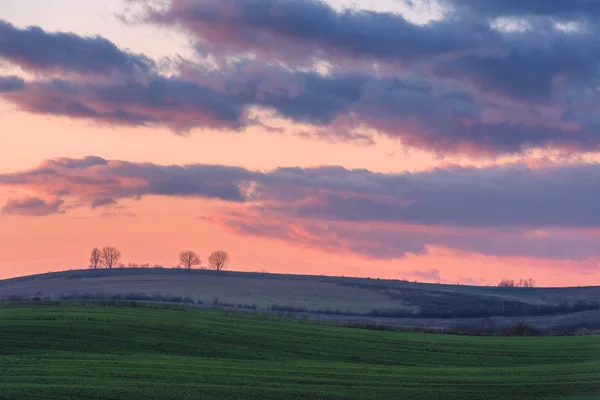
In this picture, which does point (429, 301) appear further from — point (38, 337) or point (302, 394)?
point (302, 394)

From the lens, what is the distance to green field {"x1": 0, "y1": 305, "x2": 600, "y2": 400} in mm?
35938

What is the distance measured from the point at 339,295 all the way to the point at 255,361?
278 ft

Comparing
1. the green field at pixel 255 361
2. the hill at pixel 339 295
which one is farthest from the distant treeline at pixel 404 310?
the green field at pixel 255 361

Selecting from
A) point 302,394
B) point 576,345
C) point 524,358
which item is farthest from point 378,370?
point 576,345

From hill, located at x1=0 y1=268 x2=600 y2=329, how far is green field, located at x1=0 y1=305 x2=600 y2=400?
35522 mm

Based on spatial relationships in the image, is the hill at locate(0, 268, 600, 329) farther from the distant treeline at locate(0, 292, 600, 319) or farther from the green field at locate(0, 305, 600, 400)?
the green field at locate(0, 305, 600, 400)

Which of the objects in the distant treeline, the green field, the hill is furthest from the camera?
the hill

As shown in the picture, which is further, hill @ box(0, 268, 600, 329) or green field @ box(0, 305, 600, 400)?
hill @ box(0, 268, 600, 329)

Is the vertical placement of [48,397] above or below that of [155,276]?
below

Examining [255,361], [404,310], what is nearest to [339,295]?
[404,310]

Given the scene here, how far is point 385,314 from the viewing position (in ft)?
405

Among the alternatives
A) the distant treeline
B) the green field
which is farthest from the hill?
the green field

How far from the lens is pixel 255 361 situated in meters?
52.1

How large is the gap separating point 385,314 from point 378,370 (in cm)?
7519
